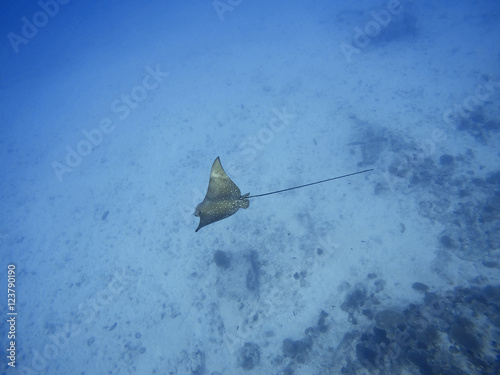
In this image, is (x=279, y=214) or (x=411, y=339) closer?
(x=411, y=339)

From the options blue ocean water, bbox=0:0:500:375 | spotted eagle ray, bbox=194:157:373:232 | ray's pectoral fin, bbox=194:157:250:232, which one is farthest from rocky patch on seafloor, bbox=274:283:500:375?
ray's pectoral fin, bbox=194:157:250:232

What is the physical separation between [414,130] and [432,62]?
341 inches

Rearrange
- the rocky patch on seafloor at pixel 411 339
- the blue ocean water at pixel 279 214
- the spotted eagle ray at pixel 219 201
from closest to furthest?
the rocky patch on seafloor at pixel 411 339, the spotted eagle ray at pixel 219 201, the blue ocean water at pixel 279 214

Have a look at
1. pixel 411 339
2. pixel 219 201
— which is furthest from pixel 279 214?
pixel 411 339

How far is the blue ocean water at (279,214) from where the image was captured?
9.12 meters

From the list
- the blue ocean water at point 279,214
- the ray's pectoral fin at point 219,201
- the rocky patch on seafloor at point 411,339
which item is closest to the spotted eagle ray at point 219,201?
the ray's pectoral fin at point 219,201

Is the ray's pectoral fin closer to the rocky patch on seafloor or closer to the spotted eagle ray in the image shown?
the spotted eagle ray

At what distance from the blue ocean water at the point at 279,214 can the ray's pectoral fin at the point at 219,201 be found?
513 centimetres

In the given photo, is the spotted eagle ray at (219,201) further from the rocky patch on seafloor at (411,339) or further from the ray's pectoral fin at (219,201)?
the rocky patch on seafloor at (411,339)

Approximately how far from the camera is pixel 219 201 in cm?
723

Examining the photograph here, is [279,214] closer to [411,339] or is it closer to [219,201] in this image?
[219,201]

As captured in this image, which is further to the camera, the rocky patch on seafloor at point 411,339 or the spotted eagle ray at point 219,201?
the spotted eagle ray at point 219,201

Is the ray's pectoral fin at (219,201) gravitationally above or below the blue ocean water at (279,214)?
above

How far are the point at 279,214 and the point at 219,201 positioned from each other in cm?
616
